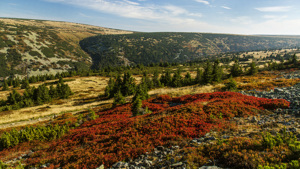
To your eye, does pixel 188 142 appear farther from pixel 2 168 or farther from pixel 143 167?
pixel 2 168

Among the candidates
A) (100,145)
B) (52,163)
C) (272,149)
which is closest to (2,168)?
(52,163)

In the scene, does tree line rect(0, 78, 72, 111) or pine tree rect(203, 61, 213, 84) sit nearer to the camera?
pine tree rect(203, 61, 213, 84)

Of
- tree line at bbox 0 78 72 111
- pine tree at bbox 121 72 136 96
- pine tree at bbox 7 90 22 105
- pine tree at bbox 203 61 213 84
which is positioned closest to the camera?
pine tree at bbox 121 72 136 96

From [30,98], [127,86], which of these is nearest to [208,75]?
[127,86]

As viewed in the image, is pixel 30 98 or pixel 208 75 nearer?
pixel 208 75

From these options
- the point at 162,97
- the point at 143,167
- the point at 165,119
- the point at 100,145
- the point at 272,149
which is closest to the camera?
the point at 272,149

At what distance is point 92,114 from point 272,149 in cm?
2510

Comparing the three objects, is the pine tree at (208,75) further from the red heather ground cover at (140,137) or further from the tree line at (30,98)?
the tree line at (30,98)

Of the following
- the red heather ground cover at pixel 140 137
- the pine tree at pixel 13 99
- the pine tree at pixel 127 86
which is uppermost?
the red heather ground cover at pixel 140 137

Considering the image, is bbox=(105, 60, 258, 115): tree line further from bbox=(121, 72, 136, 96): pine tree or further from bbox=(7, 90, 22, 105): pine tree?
bbox=(7, 90, 22, 105): pine tree

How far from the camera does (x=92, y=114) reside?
84.7 ft

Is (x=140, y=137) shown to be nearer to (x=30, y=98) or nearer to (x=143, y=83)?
(x=143, y=83)

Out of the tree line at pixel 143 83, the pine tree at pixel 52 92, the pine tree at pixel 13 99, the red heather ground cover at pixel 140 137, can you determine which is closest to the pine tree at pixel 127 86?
the tree line at pixel 143 83

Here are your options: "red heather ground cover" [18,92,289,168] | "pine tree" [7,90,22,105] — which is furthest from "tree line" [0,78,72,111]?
"red heather ground cover" [18,92,289,168]
